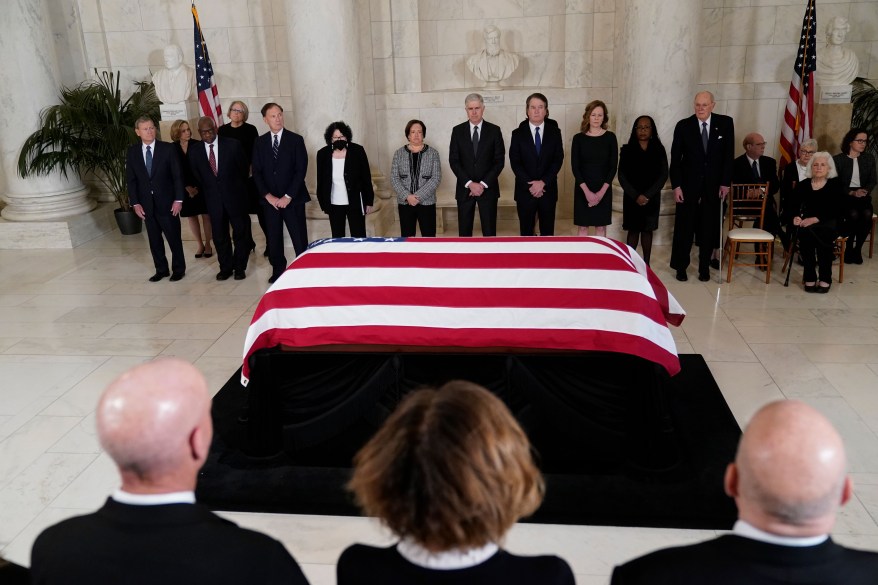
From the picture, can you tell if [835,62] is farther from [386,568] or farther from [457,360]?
[386,568]

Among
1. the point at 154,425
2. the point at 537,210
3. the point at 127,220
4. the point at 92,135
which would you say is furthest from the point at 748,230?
the point at 92,135

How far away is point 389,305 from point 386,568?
2540mm

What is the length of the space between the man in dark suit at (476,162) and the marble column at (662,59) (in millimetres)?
1681

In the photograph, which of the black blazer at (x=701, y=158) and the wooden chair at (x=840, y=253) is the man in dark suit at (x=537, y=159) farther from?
the wooden chair at (x=840, y=253)

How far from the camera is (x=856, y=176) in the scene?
7305 millimetres

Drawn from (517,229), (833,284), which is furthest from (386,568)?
(517,229)

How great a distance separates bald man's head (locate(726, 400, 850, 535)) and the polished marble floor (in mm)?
1989

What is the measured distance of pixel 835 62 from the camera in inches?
317

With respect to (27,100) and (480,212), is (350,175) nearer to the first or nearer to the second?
(480,212)

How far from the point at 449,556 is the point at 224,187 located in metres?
6.25

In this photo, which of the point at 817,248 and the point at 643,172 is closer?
the point at 817,248

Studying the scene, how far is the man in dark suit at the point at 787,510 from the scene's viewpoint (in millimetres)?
1362

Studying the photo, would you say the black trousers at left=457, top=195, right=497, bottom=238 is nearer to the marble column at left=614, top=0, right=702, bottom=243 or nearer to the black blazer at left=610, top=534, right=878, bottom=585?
the marble column at left=614, top=0, right=702, bottom=243

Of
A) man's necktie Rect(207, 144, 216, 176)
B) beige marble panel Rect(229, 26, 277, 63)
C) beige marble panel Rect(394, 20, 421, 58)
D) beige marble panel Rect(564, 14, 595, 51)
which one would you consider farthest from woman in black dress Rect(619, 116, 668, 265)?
beige marble panel Rect(229, 26, 277, 63)
